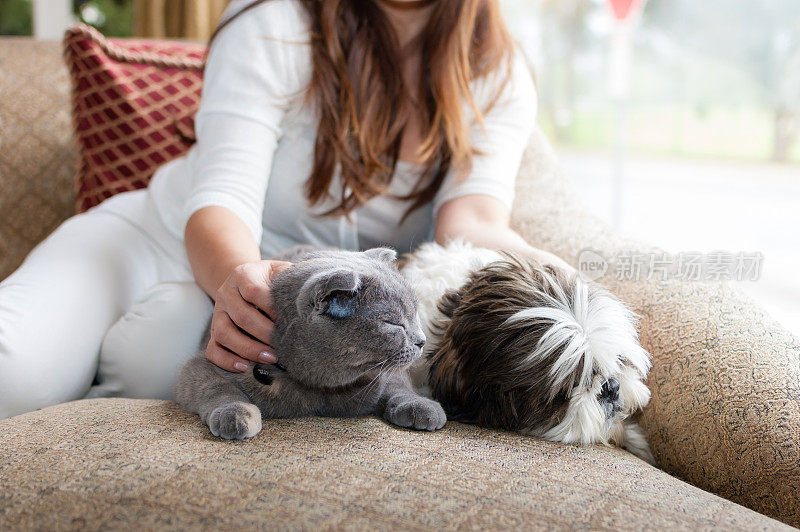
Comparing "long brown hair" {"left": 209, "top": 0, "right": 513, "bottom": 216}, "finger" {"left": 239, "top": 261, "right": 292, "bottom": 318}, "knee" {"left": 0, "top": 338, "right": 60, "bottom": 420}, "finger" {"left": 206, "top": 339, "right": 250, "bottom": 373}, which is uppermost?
"long brown hair" {"left": 209, "top": 0, "right": 513, "bottom": 216}

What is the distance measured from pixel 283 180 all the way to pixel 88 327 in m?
0.51

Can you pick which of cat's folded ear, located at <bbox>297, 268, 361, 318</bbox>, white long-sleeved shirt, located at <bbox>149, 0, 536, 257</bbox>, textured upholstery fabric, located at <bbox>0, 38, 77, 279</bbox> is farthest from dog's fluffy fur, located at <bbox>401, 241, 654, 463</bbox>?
textured upholstery fabric, located at <bbox>0, 38, 77, 279</bbox>

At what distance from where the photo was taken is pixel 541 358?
0.89m

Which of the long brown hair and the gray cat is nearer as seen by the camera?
the gray cat

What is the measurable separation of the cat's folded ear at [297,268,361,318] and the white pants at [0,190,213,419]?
468 millimetres

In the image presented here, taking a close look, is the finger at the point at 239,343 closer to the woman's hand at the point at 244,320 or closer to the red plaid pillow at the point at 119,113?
the woman's hand at the point at 244,320

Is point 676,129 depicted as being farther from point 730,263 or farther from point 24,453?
point 24,453

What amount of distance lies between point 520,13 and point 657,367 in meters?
2.69

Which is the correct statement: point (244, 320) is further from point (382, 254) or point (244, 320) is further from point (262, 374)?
point (382, 254)

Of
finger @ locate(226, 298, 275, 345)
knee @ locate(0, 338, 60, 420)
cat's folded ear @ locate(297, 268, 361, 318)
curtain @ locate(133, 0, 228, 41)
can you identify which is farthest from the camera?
curtain @ locate(133, 0, 228, 41)

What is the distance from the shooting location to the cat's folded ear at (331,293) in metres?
0.80

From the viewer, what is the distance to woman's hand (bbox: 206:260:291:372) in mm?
910

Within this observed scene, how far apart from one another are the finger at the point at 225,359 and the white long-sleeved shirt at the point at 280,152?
1.11 feet

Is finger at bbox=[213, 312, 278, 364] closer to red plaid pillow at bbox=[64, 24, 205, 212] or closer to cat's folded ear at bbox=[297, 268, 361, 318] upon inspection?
cat's folded ear at bbox=[297, 268, 361, 318]
